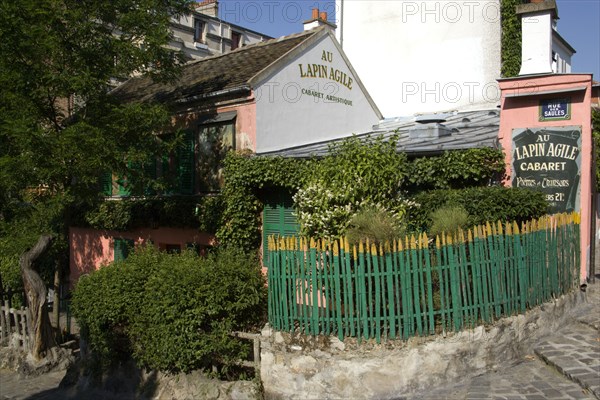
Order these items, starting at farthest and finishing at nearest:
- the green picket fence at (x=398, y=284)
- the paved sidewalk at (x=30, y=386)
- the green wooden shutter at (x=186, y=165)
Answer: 1. the green wooden shutter at (x=186, y=165)
2. the paved sidewalk at (x=30, y=386)
3. the green picket fence at (x=398, y=284)

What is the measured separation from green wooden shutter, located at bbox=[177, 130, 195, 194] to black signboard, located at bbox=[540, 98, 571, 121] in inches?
307

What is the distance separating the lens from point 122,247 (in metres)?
15.3

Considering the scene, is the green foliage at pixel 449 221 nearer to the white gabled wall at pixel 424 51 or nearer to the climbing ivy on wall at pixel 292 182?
the climbing ivy on wall at pixel 292 182

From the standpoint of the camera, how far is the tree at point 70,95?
9.25 metres

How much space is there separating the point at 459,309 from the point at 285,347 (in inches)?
92.9

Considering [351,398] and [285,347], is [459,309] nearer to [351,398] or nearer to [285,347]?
[351,398]

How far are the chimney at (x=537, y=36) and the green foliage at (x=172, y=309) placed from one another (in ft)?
21.8

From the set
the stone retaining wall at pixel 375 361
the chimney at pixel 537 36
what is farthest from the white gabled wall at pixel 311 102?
the stone retaining wall at pixel 375 361

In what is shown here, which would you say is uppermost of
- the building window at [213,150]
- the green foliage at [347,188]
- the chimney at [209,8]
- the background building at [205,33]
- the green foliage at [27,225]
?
the chimney at [209,8]

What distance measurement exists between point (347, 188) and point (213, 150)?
5390mm

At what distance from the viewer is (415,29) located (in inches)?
804

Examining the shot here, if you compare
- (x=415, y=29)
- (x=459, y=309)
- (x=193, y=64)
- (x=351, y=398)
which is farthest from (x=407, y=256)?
(x=415, y=29)

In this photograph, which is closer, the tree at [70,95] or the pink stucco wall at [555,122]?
the tree at [70,95]

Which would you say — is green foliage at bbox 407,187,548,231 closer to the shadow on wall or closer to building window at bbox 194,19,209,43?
the shadow on wall
